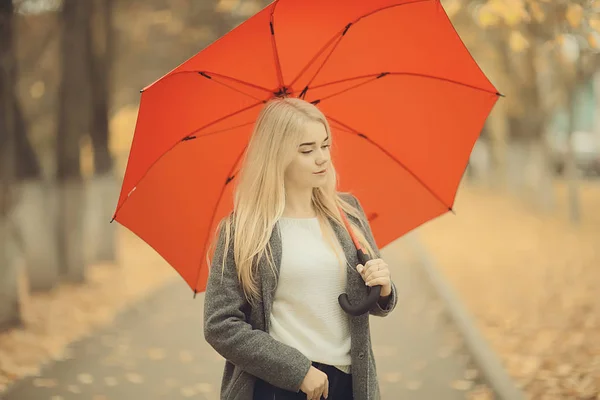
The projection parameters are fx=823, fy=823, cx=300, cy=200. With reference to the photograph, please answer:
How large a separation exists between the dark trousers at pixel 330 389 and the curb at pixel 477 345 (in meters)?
3.09

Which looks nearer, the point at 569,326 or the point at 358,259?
the point at 358,259

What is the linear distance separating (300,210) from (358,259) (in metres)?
0.30

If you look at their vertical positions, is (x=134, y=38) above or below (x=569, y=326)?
above

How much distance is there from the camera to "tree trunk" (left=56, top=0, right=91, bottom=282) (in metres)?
12.8

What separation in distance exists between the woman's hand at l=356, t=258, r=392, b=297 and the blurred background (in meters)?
3.77

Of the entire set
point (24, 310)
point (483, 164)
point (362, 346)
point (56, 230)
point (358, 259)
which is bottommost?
point (362, 346)

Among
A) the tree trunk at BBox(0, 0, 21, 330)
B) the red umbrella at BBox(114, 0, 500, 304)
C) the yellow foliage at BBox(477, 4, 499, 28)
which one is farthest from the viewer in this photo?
the tree trunk at BBox(0, 0, 21, 330)

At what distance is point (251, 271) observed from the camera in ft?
9.88

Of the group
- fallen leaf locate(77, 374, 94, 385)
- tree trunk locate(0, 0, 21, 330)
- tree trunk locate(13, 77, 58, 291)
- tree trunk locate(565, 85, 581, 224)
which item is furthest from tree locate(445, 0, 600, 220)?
fallen leaf locate(77, 374, 94, 385)

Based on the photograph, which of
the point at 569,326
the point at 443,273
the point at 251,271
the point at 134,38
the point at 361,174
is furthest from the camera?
the point at 134,38

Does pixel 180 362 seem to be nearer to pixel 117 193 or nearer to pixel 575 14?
pixel 575 14

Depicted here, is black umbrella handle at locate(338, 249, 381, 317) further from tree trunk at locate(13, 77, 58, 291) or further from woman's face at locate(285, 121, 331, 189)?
tree trunk at locate(13, 77, 58, 291)

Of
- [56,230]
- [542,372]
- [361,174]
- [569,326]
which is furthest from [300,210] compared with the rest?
[56,230]

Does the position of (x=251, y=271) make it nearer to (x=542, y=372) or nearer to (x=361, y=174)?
(x=361, y=174)
